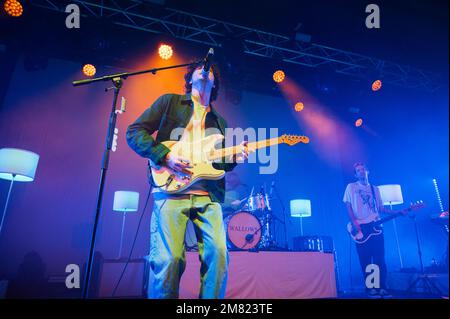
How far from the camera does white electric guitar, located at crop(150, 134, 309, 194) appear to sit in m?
2.20

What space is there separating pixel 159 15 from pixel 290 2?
267 cm

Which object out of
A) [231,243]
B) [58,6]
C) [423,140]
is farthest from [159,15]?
[423,140]

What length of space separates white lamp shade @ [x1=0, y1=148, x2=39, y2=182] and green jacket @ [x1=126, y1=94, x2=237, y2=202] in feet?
9.75

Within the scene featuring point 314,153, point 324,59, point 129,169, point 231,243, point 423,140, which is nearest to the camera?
point 231,243

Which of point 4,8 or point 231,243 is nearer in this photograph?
point 231,243

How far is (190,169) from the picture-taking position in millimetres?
2248

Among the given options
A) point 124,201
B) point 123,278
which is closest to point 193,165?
point 124,201

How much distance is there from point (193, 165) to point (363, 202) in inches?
173

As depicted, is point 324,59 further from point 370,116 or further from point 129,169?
point 129,169

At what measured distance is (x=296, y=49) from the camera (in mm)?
6727

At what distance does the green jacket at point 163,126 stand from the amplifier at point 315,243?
14.7 ft

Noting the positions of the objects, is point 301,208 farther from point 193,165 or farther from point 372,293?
point 193,165
